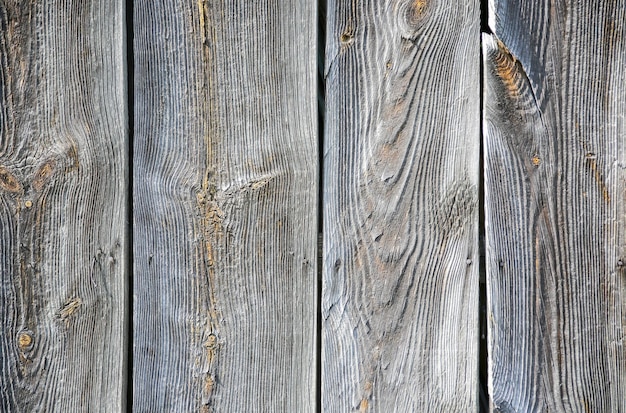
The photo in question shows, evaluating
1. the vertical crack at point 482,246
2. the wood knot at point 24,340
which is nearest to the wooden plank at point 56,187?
the wood knot at point 24,340

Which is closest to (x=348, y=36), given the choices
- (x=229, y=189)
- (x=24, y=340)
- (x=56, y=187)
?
(x=229, y=189)

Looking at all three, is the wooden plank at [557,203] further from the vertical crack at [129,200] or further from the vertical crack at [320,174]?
the vertical crack at [129,200]

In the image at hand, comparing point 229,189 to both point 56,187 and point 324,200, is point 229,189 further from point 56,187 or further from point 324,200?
point 56,187

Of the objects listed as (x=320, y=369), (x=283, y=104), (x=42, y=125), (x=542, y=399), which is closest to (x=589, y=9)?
(x=283, y=104)

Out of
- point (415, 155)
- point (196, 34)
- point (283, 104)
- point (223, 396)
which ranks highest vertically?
point (196, 34)

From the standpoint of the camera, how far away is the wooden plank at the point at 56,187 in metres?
1.09

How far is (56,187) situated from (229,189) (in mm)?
362

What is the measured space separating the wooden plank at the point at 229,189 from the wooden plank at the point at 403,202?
0.07m

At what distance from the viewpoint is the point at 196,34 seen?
1083mm

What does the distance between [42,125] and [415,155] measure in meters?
0.78

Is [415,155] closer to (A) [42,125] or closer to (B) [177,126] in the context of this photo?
(B) [177,126]

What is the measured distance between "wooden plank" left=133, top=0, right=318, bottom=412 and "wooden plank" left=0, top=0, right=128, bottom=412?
0.09 meters

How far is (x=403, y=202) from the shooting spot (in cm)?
109

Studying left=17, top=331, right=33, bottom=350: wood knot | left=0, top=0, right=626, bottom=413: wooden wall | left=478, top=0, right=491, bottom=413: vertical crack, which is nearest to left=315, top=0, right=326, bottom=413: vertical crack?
left=0, top=0, right=626, bottom=413: wooden wall
